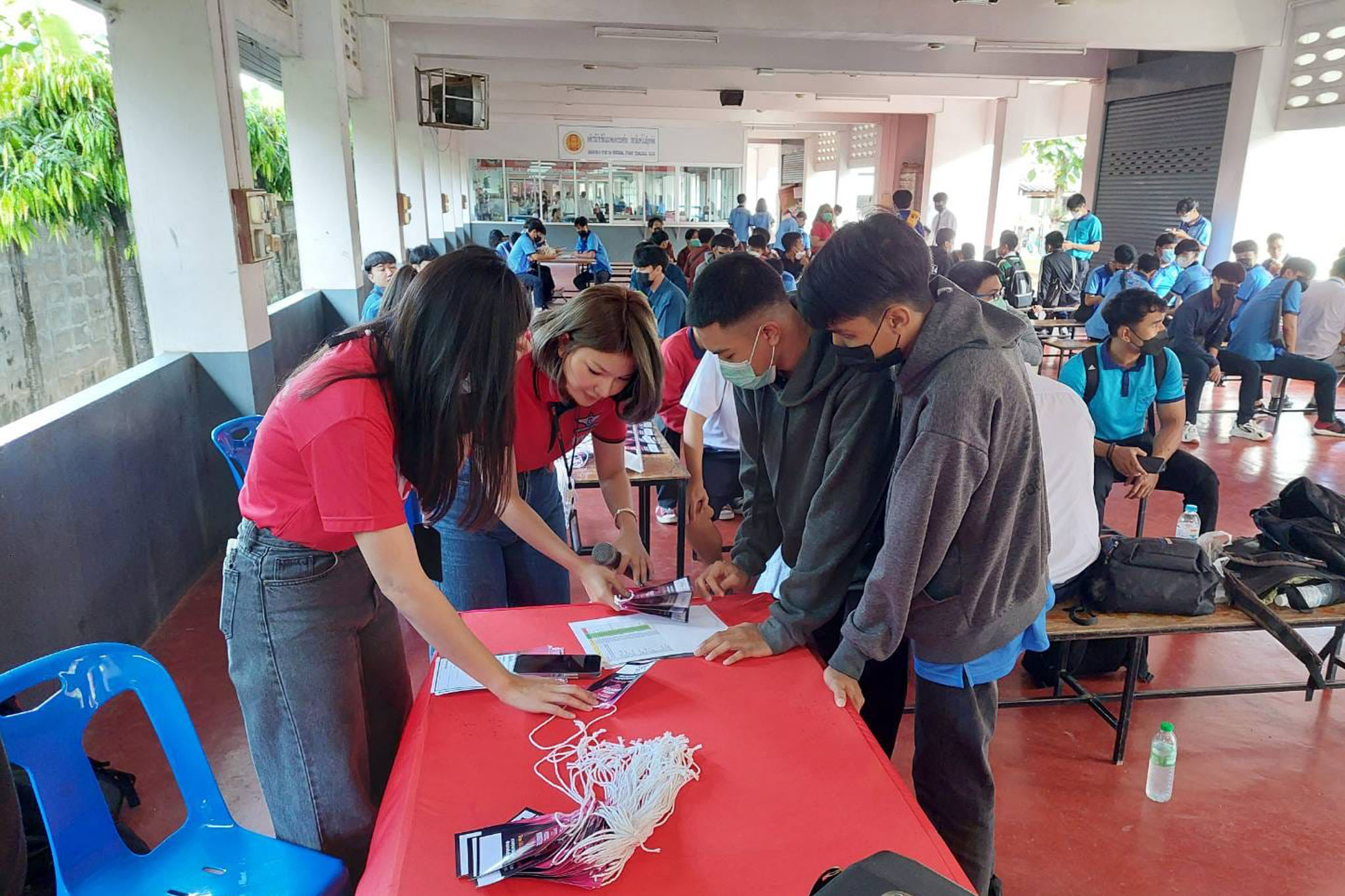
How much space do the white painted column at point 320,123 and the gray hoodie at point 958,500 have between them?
545 centimetres

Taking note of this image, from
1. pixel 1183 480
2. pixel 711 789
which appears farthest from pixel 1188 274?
pixel 711 789

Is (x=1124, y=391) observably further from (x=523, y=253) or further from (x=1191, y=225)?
(x=523, y=253)

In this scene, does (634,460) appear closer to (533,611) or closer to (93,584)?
(533,611)

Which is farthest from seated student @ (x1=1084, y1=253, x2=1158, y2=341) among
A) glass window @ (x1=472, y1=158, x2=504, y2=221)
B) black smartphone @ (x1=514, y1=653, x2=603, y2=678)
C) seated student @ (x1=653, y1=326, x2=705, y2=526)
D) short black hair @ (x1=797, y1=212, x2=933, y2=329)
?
glass window @ (x1=472, y1=158, x2=504, y2=221)

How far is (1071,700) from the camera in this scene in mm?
2955

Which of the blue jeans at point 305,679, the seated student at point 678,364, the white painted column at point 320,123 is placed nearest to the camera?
the blue jeans at point 305,679

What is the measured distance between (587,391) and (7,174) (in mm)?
4262

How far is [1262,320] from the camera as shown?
20.9 feet

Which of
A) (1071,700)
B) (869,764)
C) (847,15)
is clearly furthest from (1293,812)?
(847,15)

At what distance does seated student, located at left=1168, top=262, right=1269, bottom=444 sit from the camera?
6.27m

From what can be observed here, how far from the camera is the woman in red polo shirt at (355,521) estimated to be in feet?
4.23

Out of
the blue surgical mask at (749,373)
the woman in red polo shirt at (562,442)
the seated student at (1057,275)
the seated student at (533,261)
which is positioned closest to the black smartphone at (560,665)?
the woman in red polo shirt at (562,442)

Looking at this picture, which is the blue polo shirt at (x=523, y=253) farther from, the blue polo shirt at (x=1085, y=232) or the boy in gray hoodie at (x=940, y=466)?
the boy in gray hoodie at (x=940, y=466)

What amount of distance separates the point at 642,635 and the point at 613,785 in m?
0.53
